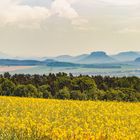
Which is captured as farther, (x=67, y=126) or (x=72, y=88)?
(x=72, y=88)

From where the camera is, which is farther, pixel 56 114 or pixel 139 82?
pixel 139 82

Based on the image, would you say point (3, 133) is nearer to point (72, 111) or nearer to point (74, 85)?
point (72, 111)

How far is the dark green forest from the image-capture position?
120ft

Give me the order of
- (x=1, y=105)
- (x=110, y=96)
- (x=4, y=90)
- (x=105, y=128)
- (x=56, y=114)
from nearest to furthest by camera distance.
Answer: (x=105, y=128) < (x=56, y=114) < (x=1, y=105) < (x=110, y=96) < (x=4, y=90)

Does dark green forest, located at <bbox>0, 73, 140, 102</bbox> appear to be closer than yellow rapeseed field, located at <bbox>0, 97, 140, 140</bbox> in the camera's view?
No

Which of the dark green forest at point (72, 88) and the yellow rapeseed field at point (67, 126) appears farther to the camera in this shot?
the dark green forest at point (72, 88)

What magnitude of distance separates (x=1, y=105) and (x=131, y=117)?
6.08 meters

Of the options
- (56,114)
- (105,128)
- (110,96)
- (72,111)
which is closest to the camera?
(105,128)

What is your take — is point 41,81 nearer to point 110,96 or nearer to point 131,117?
point 110,96

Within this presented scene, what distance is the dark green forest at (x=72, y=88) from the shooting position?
36625 millimetres

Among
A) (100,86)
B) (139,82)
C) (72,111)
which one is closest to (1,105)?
(72,111)

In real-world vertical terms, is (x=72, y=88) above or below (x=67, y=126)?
below

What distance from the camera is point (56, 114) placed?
18219 mm

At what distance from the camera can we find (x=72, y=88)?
41.8 m
